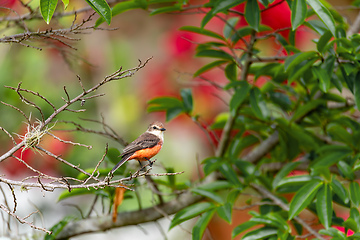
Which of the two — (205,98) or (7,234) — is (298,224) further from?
(205,98)

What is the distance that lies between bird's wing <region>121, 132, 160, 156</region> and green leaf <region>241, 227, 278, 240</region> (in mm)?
356

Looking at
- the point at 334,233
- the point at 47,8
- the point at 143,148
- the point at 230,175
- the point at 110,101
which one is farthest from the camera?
the point at 110,101

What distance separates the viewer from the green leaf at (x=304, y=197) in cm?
107

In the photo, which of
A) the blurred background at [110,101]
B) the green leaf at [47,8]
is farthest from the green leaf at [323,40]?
the blurred background at [110,101]

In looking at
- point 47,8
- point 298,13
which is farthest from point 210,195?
point 47,8

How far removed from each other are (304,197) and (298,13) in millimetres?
405

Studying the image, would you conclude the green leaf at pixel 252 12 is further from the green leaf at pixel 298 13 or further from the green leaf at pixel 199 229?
the green leaf at pixel 199 229

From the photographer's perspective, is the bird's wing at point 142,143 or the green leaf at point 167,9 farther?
the green leaf at point 167,9

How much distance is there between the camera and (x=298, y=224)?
1.31m

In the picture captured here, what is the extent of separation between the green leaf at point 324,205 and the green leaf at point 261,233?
115mm

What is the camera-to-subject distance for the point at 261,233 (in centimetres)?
113

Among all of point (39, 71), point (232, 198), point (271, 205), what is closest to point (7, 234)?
point (232, 198)

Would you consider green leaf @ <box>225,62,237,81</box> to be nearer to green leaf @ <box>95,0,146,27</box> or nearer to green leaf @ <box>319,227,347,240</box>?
green leaf @ <box>95,0,146,27</box>

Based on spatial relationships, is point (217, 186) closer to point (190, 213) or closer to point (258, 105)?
point (190, 213)
